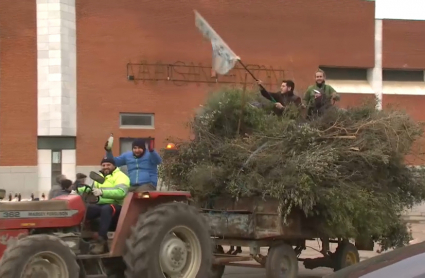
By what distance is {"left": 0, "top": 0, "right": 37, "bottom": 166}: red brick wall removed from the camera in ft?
66.4

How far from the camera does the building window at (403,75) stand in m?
24.8

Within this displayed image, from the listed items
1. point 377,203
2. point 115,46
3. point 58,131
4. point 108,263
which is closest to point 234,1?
point 115,46

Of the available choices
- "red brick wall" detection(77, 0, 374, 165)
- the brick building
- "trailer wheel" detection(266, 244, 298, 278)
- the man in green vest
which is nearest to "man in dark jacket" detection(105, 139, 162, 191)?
"trailer wheel" detection(266, 244, 298, 278)

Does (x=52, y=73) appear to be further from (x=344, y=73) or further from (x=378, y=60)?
(x=378, y=60)

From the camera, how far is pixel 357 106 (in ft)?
30.8

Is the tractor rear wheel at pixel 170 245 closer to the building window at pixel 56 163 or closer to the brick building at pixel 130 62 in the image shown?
the brick building at pixel 130 62

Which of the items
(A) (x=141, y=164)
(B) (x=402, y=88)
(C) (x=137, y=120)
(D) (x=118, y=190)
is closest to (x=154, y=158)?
(A) (x=141, y=164)

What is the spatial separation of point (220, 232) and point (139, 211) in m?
1.57

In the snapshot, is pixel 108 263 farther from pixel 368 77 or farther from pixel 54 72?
pixel 368 77

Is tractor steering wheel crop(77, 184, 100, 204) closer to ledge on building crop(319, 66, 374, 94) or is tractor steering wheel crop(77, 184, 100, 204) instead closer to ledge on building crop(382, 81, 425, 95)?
ledge on building crop(319, 66, 374, 94)

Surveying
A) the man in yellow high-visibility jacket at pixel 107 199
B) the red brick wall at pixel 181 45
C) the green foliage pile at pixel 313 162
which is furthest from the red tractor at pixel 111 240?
the red brick wall at pixel 181 45

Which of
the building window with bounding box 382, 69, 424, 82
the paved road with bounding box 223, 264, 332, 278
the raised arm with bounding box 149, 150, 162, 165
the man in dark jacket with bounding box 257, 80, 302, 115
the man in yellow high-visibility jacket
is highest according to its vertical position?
the building window with bounding box 382, 69, 424, 82

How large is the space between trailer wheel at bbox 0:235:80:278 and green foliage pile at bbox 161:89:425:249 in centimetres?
274

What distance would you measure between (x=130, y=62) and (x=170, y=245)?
14.8 meters
